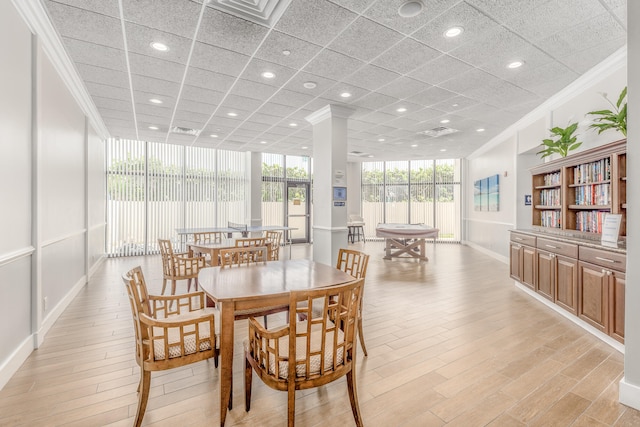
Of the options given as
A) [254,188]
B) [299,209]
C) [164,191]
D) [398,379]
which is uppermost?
A: [254,188]

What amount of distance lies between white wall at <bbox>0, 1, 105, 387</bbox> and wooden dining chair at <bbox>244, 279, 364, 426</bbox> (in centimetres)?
211

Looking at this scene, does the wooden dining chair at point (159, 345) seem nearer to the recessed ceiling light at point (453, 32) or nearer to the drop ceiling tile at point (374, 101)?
the recessed ceiling light at point (453, 32)

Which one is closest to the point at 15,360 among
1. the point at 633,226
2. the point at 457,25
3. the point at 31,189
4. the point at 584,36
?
the point at 31,189

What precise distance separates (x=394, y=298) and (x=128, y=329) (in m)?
3.37

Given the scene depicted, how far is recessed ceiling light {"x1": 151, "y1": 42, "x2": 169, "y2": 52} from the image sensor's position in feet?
10.9

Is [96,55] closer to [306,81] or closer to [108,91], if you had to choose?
[108,91]

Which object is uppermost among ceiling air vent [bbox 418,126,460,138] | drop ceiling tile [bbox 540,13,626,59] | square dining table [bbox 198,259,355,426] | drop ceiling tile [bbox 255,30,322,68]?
ceiling air vent [bbox 418,126,460,138]

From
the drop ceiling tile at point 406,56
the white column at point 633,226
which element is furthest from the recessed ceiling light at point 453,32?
the white column at point 633,226

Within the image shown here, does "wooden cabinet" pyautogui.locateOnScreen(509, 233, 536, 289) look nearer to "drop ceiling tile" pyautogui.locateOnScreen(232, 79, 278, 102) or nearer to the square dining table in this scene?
the square dining table

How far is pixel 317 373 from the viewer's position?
1.71 m

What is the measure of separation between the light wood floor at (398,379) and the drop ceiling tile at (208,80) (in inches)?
125

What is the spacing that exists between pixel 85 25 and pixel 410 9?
3.09m

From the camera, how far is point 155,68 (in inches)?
153

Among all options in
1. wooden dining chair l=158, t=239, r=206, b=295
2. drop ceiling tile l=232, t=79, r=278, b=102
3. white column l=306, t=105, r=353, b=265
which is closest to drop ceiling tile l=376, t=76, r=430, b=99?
white column l=306, t=105, r=353, b=265
